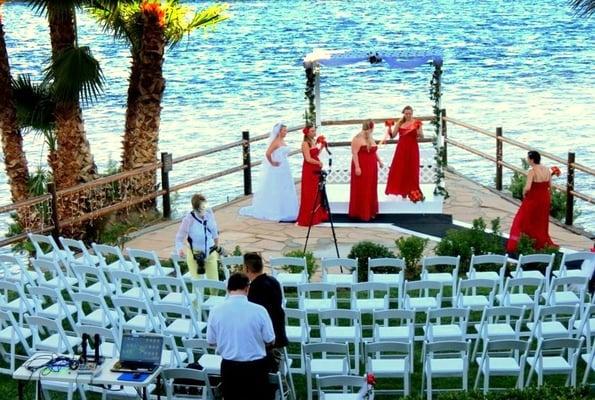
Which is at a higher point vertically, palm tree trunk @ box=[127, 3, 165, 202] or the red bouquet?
palm tree trunk @ box=[127, 3, 165, 202]

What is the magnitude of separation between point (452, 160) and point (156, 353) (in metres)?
18.8

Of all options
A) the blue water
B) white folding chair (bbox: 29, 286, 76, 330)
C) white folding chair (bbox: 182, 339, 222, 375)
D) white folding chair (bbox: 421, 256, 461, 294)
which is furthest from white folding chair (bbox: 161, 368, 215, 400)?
the blue water

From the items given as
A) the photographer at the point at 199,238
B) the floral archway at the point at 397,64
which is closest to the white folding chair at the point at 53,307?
the photographer at the point at 199,238

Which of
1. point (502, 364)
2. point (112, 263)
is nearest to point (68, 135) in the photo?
point (112, 263)

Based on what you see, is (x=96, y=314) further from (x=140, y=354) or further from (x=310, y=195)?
(x=310, y=195)

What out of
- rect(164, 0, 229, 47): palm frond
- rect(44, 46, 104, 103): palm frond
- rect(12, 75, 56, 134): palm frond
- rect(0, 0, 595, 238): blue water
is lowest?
rect(0, 0, 595, 238): blue water

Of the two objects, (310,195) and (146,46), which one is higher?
(146,46)

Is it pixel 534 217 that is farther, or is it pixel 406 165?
pixel 406 165

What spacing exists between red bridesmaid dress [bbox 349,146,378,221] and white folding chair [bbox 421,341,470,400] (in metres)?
6.55

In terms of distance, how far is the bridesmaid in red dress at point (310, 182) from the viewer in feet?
50.1

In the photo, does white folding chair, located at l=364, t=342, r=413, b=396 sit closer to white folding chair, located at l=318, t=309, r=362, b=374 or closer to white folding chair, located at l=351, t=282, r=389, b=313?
white folding chair, located at l=318, t=309, r=362, b=374

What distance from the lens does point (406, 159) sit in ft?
53.1

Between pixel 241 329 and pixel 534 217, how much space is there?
6.88 metres

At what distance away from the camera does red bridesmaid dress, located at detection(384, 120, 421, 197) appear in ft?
52.8
